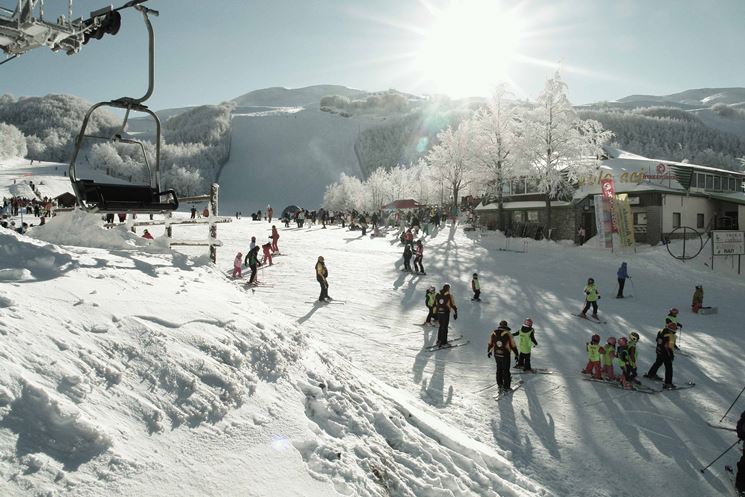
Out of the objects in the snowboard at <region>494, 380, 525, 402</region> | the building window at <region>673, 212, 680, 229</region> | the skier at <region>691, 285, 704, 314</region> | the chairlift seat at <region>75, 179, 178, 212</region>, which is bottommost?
the snowboard at <region>494, 380, 525, 402</region>

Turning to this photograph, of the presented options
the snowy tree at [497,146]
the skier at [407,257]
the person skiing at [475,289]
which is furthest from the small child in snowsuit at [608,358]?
the snowy tree at [497,146]

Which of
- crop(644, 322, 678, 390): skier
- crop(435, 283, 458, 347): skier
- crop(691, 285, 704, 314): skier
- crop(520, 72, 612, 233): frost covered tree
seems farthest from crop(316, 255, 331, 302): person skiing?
crop(520, 72, 612, 233): frost covered tree

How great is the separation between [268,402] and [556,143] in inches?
1307

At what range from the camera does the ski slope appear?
2965mm

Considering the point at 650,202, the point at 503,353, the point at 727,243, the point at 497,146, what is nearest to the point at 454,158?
the point at 497,146

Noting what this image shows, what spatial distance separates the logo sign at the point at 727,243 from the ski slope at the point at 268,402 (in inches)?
487

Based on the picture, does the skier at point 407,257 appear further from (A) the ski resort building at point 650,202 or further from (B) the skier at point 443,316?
(A) the ski resort building at point 650,202

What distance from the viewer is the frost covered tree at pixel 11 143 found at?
8862 centimetres

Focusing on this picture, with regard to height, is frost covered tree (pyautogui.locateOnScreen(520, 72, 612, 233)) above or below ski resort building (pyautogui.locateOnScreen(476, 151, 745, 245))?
above

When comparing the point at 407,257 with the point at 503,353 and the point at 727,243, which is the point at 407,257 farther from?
the point at 727,243

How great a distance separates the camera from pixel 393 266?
2109 cm

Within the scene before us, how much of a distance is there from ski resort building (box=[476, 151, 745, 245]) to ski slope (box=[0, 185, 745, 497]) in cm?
2009

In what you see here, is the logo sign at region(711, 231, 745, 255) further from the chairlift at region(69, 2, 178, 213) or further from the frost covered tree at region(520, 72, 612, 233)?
the chairlift at region(69, 2, 178, 213)

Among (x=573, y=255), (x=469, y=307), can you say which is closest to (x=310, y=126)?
(x=573, y=255)
